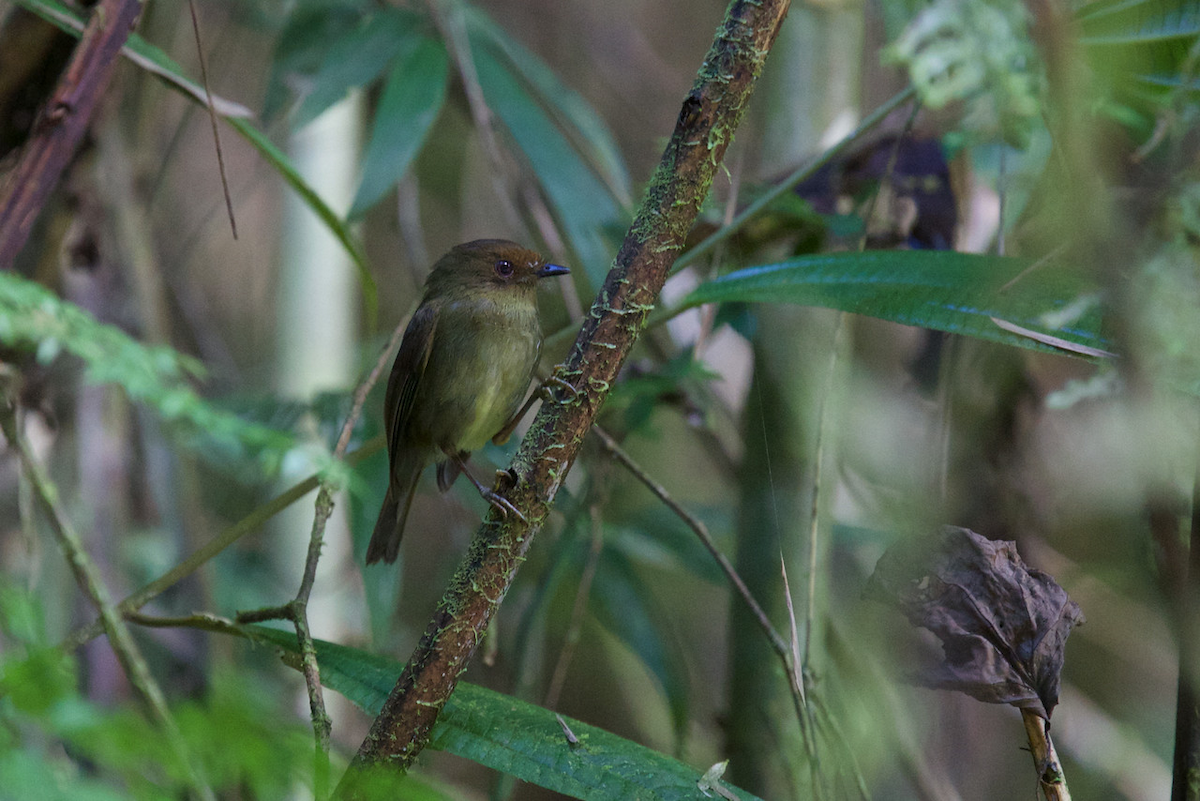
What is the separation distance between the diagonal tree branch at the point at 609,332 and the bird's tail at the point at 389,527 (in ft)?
4.14

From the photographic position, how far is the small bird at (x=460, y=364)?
8.79 feet

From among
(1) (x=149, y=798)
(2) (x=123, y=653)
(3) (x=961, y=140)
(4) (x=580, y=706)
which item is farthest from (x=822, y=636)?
(4) (x=580, y=706)

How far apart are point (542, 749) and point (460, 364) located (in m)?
1.49

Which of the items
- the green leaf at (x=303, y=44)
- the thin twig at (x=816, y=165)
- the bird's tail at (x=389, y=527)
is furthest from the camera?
the green leaf at (x=303, y=44)

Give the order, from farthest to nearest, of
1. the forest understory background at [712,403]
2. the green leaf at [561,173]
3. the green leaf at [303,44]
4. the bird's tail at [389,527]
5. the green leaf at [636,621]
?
the green leaf at [303,44] < the green leaf at [636,621] < the green leaf at [561,173] < the bird's tail at [389,527] < the forest understory background at [712,403]

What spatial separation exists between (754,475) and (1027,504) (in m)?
0.68

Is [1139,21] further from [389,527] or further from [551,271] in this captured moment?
[389,527]

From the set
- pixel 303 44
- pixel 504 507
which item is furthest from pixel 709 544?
pixel 303 44

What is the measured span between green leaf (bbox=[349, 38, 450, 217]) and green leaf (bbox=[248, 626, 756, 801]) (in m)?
1.38

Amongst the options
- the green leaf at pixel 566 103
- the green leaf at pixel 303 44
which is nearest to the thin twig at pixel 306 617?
the green leaf at pixel 566 103

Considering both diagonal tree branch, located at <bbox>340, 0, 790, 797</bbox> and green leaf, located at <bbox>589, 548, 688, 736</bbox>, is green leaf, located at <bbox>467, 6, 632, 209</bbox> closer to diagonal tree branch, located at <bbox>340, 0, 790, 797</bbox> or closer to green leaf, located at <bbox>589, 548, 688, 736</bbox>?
green leaf, located at <bbox>589, 548, 688, 736</bbox>

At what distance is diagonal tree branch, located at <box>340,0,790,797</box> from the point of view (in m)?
1.36

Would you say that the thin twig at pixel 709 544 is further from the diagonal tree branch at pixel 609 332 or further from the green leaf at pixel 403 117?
the green leaf at pixel 403 117

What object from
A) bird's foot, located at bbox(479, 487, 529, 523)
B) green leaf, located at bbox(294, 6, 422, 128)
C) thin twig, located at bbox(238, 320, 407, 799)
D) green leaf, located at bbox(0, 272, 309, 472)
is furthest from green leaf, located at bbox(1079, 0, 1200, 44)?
green leaf, located at bbox(294, 6, 422, 128)
